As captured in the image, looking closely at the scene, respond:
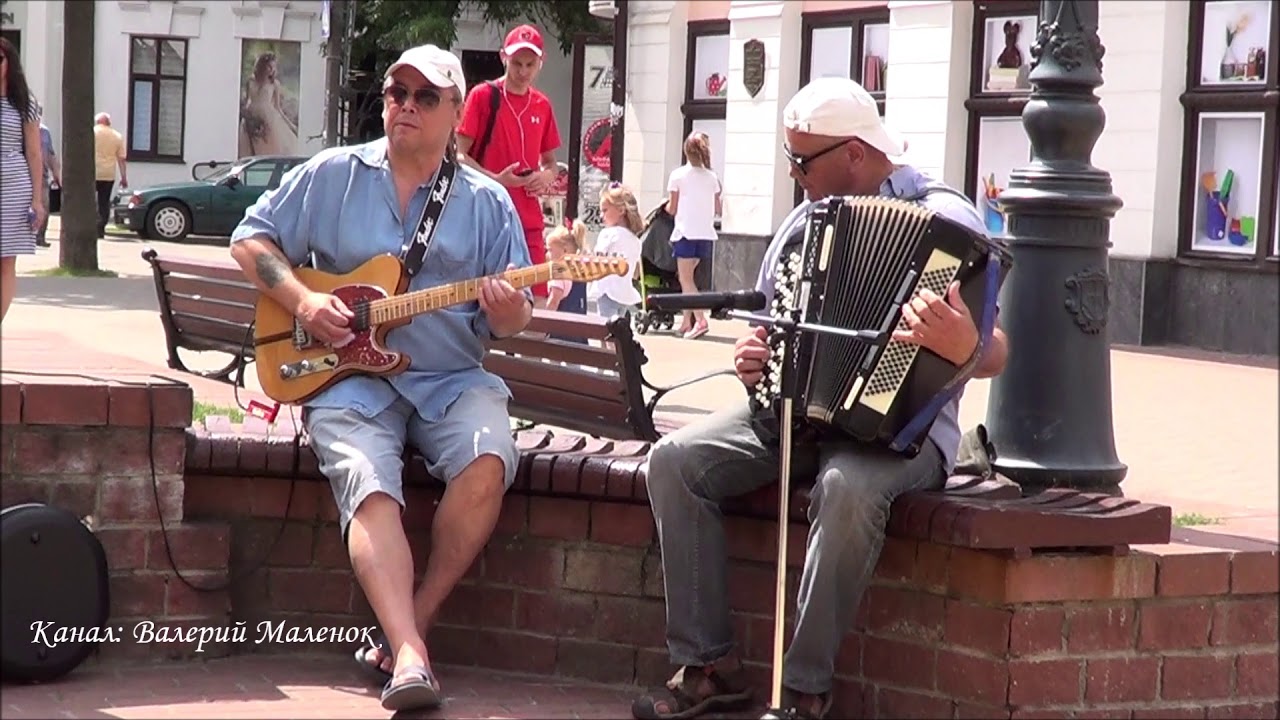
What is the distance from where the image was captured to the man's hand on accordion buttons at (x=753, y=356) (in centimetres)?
482

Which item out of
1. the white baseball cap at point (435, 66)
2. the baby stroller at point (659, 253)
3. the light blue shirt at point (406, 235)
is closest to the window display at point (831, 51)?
the baby stroller at point (659, 253)

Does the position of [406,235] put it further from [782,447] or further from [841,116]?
[782,447]

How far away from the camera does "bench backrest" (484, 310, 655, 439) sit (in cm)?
646

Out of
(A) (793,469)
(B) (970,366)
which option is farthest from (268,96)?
(B) (970,366)

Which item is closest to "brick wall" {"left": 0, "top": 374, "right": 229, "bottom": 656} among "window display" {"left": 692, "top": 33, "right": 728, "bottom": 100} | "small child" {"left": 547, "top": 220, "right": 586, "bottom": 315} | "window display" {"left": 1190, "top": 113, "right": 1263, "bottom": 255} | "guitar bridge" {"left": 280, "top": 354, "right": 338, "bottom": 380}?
"guitar bridge" {"left": 280, "top": 354, "right": 338, "bottom": 380}

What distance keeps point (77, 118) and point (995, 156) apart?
837 centimetres

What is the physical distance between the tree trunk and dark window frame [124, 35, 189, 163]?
798 inches

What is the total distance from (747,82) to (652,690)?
16.7m

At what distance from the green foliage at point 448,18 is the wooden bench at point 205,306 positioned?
75.0 ft

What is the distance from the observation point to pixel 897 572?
16.1 ft

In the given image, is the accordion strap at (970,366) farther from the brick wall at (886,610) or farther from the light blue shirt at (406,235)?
the light blue shirt at (406,235)

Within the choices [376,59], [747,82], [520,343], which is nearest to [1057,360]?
[520,343]

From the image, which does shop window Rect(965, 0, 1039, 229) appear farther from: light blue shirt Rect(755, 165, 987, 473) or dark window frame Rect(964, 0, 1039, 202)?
light blue shirt Rect(755, 165, 987, 473)

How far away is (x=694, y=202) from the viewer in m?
17.0
